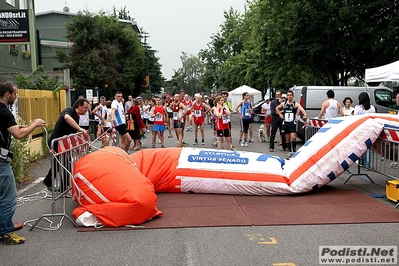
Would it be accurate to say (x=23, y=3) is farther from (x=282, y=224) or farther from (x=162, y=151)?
(x=282, y=224)

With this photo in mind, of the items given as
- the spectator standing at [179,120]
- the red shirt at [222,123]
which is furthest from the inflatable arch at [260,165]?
the spectator standing at [179,120]

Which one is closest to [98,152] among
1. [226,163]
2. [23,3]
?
[226,163]

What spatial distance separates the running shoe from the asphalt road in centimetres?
9

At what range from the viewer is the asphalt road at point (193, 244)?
5.26 metres

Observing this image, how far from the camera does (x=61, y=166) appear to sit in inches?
278

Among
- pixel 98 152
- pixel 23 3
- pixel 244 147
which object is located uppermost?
pixel 23 3

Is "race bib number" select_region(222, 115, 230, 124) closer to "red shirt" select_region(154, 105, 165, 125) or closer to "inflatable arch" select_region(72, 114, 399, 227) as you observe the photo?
"red shirt" select_region(154, 105, 165, 125)

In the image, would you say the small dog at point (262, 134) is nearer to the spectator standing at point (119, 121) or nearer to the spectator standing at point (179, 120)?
the spectator standing at point (179, 120)

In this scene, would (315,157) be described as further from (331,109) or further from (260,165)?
(331,109)

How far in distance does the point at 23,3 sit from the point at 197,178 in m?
27.5

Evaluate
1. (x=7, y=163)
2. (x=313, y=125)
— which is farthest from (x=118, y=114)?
(x=7, y=163)

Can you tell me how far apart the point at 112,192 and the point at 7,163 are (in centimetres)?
147

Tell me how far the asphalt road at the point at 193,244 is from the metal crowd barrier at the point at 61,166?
37 cm

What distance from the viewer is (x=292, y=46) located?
27906mm
